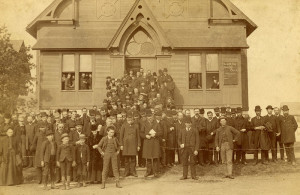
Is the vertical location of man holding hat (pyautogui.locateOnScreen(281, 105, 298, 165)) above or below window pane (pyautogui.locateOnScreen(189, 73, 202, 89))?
below

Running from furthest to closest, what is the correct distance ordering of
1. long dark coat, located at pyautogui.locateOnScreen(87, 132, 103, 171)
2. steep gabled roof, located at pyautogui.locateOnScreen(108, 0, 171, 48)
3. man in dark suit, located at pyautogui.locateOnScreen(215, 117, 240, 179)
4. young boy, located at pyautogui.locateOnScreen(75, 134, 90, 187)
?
steep gabled roof, located at pyautogui.locateOnScreen(108, 0, 171, 48), man in dark suit, located at pyautogui.locateOnScreen(215, 117, 240, 179), long dark coat, located at pyautogui.locateOnScreen(87, 132, 103, 171), young boy, located at pyautogui.locateOnScreen(75, 134, 90, 187)

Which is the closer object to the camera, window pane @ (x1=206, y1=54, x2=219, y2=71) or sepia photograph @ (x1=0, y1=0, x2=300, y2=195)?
sepia photograph @ (x1=0, y1=0, x2=300, y2=195)

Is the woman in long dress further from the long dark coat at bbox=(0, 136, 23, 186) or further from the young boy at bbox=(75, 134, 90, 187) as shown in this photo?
the young boy at bbox=(75, 134, 90, 187)

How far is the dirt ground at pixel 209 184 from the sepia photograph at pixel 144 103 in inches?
1.5

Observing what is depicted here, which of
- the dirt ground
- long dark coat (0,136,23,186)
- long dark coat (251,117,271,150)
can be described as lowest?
the dirt ground

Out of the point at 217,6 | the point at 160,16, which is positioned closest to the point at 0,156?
the point at 160,16

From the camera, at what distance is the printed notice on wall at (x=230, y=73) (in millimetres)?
24406

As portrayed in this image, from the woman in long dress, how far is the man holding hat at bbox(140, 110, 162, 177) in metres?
4.47

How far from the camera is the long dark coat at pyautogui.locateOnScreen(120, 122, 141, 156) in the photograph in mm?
15028

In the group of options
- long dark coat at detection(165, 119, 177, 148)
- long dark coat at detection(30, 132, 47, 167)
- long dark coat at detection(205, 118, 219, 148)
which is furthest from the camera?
long dark coat at detection(205, 118, 219, 148)

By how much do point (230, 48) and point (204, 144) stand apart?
919 cm

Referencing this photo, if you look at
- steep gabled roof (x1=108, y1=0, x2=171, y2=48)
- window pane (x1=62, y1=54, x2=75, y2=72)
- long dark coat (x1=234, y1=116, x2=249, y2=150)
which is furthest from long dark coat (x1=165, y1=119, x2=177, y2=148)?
window pane (x1=62, y1=54, x2=75, y2=72)

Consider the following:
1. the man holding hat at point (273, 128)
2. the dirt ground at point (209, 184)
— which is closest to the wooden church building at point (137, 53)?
the man holding hat at point (273, 128)

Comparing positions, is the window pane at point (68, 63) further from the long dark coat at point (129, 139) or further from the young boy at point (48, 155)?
the young boy at point (48, 155)
